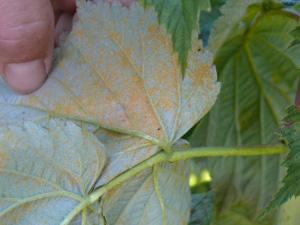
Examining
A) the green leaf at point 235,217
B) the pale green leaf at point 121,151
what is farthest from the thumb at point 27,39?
the green leaf at point 235,217

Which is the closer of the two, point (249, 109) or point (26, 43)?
point (26, 43)

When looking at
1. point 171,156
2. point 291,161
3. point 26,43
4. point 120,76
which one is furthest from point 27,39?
point 291,161

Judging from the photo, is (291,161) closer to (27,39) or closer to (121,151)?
(121,151)

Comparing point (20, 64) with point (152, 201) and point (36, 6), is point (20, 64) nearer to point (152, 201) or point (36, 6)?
point (36, 6)

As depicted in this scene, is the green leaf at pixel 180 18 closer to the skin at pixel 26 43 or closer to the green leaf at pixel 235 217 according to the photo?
the skin at pixel 26 43

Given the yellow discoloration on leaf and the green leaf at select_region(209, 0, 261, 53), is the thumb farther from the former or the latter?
the green leaf at select_region(209, 0, 261, 53)

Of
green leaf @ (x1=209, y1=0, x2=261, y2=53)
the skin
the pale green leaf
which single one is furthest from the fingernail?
green leaf @ (x1=209, y1=0, x2=261, y2=53)
